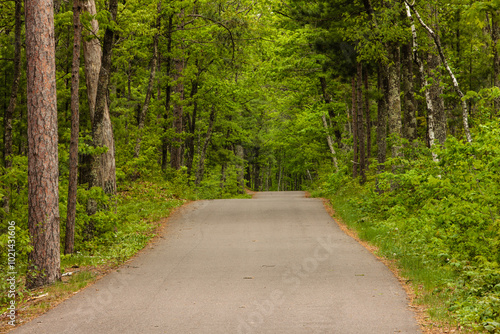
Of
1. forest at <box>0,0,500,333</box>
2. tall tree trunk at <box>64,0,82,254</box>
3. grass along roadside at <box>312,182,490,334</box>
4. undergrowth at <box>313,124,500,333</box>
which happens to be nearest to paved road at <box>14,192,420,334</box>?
grass along roadside at <box>312,182,490,334</box>

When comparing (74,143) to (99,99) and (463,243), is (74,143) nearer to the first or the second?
(99,99)

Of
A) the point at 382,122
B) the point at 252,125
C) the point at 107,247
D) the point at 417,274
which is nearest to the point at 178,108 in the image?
the point at 382,122

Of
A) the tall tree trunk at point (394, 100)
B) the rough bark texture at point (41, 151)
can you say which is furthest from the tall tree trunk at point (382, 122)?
the rough bark texture at point (41, 151)

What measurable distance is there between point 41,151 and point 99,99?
17.1ft

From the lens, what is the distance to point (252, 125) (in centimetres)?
4300

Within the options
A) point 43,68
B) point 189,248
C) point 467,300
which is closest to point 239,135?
point 189,248

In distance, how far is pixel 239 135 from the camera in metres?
39.3

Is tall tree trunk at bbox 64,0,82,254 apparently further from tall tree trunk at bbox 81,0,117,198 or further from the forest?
tall tree trunk at bbox 81,0,117,198

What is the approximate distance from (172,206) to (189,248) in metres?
8.46

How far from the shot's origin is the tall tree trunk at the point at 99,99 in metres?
13.5

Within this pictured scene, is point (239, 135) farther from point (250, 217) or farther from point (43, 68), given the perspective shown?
point (43, 68)

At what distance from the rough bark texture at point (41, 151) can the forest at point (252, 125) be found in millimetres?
26

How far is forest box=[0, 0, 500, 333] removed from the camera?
838 cm

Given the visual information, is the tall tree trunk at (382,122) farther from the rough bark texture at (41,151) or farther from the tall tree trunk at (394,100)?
the rough bark texture at (41,151)
